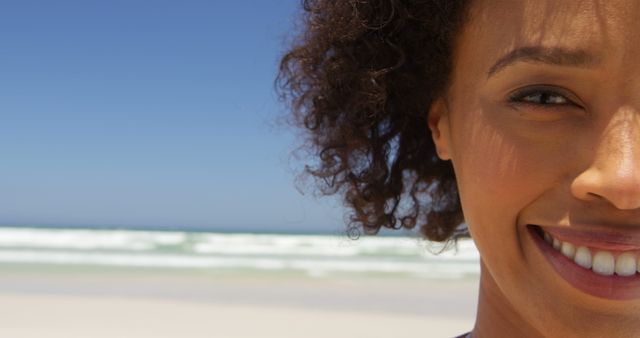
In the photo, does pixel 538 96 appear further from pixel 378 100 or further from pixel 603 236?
pixel 378 100

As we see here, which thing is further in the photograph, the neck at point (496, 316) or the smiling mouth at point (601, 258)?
the neck at point (496, 316)

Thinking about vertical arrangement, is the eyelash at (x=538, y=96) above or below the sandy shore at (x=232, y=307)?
above

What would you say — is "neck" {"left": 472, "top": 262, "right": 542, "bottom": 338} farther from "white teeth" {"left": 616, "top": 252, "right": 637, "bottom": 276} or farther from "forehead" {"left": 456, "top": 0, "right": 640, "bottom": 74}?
"forehead" {"left": 456, "top": 0, "right": 640, "bottom": 74}

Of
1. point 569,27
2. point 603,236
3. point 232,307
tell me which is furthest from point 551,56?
point 232,307

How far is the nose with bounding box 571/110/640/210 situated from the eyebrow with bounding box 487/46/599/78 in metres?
0.13

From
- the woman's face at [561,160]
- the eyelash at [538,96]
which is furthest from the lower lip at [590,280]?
the eyelash at [538,96]

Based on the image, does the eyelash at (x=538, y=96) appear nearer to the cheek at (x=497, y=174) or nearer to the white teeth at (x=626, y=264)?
the cheek at (x=497, y=174)

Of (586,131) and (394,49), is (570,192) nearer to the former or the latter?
(586,131)

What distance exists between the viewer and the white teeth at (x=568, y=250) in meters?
1.36

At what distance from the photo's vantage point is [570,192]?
A: 131cm

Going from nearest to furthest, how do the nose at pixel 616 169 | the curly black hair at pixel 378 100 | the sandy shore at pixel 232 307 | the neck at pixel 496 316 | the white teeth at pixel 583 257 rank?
the nose at pixel 616 169
the white teeth at pixel 583 257
the neck at pixel 496 316
the curly black hair at pixel 378 100
the sandy shore at pixel 232 307

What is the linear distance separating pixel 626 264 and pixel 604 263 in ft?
0.14

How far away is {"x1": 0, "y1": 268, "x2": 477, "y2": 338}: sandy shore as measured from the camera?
663cm

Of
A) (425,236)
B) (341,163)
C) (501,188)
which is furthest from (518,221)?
(425,236)
